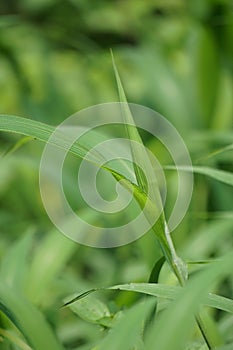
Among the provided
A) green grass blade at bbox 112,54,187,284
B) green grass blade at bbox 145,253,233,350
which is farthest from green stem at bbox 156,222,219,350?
green grass blade at bbox 145,253,233,350

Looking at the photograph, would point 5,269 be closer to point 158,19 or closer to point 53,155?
point 53,155

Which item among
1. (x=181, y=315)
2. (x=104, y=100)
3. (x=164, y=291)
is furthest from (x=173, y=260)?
(x=104, y=100)

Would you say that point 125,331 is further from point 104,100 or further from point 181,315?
point 104,100

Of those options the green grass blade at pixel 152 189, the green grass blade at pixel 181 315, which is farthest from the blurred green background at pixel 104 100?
the green grass blade at pixel 181 315

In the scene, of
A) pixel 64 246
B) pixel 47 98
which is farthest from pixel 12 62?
pixel 64 246

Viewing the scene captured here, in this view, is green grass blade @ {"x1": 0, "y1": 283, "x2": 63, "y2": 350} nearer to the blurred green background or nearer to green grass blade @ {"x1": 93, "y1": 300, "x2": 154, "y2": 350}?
the blurred green background
